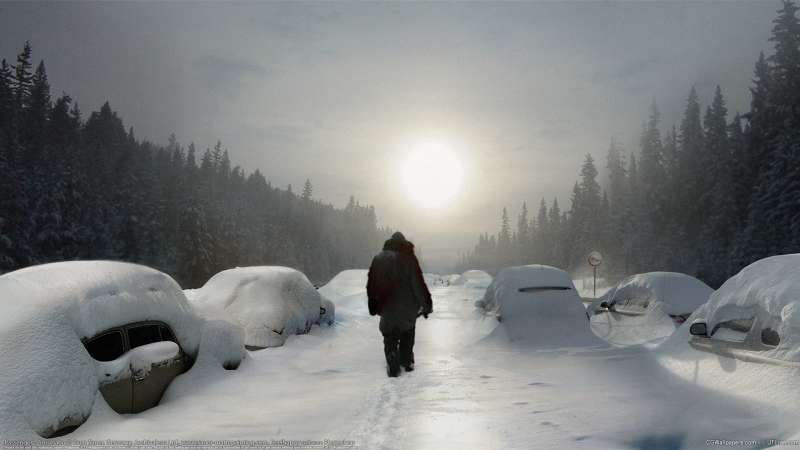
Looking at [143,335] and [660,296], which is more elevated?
[143,335]

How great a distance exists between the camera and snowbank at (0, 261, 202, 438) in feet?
11.5

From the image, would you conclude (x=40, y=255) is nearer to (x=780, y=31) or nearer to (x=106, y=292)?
(x=106, y=292)

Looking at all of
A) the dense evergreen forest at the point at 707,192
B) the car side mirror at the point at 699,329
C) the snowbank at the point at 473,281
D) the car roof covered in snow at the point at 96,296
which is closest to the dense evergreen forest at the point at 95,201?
the snowbank at the point at 473,281

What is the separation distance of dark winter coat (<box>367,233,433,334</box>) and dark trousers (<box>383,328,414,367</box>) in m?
0.13

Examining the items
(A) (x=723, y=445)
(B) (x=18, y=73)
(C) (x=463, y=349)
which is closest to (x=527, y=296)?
(C) (x=463, y=349)

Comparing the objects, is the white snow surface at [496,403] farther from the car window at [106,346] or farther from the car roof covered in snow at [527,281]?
the car roof covered in snow at [527,281]

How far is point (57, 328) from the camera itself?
4.00 meters

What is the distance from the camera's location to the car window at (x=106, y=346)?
14.2 ft

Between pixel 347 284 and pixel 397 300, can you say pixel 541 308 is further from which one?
pixel 347 284

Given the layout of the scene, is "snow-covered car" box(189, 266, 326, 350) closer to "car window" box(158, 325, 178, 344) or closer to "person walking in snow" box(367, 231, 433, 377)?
Result: "person walking in snow" box(367, 231, 433, 377)

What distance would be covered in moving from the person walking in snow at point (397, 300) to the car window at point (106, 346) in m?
3.33

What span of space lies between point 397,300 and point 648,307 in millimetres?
6837

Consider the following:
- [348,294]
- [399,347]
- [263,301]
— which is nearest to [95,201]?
[348,294]

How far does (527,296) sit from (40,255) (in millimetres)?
40847
